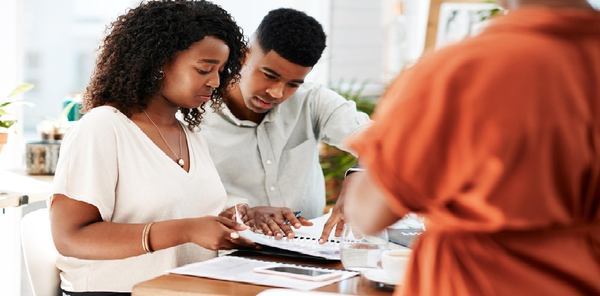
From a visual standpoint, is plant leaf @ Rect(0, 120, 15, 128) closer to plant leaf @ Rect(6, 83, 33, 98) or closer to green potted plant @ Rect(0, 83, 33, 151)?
green potted plant @ Rect(0, 83, 33, 151)

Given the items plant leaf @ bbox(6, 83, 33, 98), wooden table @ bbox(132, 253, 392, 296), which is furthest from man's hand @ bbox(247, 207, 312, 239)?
plant leaf @ bbox(6, 83, 33, 98)

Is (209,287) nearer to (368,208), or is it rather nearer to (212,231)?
(212,231)

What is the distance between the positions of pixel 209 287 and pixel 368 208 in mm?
827

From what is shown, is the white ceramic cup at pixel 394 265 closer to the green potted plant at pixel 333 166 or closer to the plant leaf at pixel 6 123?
the plant leaf at pixel 6 123

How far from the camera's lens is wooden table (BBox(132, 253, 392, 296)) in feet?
6.20

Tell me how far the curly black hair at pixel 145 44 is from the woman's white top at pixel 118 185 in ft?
0.26

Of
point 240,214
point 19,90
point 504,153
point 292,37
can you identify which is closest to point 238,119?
point 292,37

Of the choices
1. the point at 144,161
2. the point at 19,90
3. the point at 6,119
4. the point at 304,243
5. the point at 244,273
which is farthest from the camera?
the point at 19,90

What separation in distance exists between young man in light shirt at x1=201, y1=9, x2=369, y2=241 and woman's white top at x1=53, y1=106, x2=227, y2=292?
591 mm

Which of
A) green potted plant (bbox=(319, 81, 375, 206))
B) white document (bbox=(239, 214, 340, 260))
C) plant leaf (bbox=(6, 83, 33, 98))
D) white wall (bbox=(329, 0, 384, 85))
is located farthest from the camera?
white wall (bbox=(329, 0, 384, 85))

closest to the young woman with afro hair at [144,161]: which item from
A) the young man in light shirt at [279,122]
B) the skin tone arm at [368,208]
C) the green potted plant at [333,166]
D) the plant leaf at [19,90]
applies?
the young man in light shirt at [279,122]

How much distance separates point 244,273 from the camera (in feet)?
6.81

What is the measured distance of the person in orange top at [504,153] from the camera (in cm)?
107

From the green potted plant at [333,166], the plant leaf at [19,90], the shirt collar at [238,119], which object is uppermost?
the shirt collar at [238,119]
